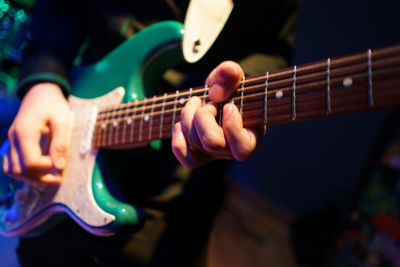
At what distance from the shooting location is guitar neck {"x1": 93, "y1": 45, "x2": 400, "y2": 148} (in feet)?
1.04

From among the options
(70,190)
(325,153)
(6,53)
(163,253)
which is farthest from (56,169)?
(325,153)

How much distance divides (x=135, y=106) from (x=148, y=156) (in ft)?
0.45

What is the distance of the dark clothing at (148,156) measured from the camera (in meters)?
0.58

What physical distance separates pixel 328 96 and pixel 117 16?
62 centimetres

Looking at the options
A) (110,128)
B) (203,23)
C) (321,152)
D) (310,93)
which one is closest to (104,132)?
(110,128)

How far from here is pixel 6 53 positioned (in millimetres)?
793

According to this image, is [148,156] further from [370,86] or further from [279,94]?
[370,86]

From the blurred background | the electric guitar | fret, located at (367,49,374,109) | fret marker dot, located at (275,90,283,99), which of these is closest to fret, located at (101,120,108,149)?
the electric guitar

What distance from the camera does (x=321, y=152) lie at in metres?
1.89

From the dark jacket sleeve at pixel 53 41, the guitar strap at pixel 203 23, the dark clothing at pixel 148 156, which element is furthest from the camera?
the dark jacket sleeve at pixel 53 41

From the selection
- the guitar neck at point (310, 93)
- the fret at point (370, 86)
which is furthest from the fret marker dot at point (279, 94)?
the fret at point (370, 86)

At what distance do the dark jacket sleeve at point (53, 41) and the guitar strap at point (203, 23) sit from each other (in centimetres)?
41

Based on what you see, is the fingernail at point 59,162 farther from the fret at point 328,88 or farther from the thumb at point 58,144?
the fret at point 328,88

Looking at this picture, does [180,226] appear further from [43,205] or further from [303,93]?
[303,93]
